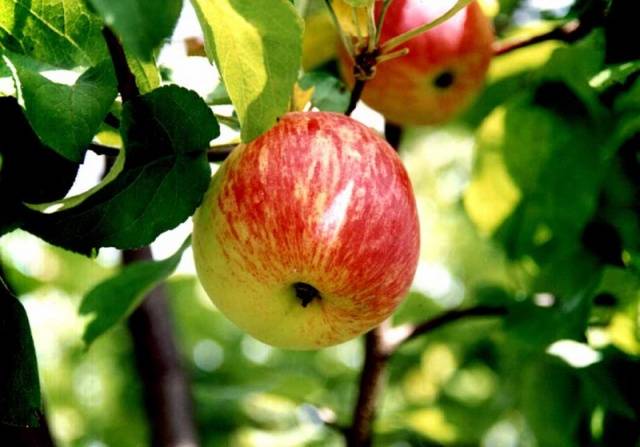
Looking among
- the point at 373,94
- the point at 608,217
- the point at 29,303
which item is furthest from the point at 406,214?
the point at 29,303

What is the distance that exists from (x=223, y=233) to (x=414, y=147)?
6.58ft

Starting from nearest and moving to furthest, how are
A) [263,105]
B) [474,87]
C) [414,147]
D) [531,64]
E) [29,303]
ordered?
[263,105] → [474,87] → [531,64] → [29,303] → [414,147]

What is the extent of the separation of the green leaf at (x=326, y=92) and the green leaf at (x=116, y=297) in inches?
13.4

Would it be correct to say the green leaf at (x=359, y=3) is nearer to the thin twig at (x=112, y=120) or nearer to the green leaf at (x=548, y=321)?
the thin twig at (x=112, y=120)

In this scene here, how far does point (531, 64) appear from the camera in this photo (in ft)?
6.55

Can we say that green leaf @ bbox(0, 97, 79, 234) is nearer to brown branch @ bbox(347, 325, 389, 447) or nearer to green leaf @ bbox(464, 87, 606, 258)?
brown branch @ bbox(347, 325, 389, 447)

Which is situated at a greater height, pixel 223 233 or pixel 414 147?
pixel 223 233

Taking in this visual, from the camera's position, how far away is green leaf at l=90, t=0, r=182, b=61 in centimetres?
71

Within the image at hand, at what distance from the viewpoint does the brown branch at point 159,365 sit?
206 cm

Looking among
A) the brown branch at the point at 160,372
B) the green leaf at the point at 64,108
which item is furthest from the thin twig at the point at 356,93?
the brown branch at the point at 160,372

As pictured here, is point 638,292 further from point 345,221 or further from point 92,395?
point 92,395

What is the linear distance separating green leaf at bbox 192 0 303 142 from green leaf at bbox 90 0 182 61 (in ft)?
0.59

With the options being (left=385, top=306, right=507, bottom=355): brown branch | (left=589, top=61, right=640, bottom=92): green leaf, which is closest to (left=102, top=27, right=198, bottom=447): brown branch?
(left=385, top=306, right=507, bottom=355): brown branch

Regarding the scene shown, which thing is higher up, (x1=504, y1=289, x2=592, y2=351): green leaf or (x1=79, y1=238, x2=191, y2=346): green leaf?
(x1=79, y1=238, x2=191, y2=346): green leaf
